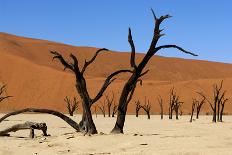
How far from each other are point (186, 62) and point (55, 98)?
6878cm

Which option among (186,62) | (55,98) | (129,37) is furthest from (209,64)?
(129,37)

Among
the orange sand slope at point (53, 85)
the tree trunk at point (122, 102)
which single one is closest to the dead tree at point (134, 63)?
the tree trunk at point (122, 102)

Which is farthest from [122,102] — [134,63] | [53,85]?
[53,85]

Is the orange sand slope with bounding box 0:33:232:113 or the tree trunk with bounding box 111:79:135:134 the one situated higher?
the orange sand slope with bounding box 0:33:232:113

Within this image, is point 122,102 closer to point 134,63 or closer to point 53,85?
point 134,63

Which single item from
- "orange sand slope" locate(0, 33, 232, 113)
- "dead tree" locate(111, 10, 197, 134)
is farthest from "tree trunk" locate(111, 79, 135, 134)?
"orange sand slope" locate(0, 33, 232, 113)

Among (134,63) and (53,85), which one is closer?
(134,63)

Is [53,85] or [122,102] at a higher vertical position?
[53,85]

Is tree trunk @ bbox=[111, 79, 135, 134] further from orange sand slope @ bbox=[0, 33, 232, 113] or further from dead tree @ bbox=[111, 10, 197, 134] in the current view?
orange sand slope @ bbox=[0, 33, 232, 113]

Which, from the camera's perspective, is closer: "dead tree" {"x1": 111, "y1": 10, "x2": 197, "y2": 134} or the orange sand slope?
"dead tree" {"x1": 111, "y1": 10, "x2": 197, "y2": 134}

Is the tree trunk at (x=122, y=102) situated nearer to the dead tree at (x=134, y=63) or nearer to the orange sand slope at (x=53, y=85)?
the dead tree at (x=134, y=63)

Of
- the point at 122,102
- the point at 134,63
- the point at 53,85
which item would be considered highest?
the point at 53,85

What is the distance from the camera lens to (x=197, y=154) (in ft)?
28.7

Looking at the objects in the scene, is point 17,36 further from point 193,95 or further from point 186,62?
point 193,95
